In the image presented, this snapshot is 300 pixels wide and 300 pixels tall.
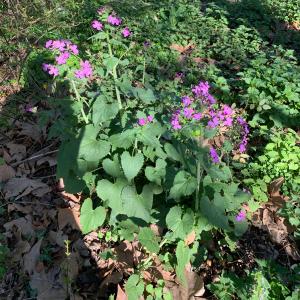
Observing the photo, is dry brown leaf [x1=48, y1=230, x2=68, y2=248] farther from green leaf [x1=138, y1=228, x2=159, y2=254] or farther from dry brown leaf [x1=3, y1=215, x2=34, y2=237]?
green leaf [x1=138, y1=228, x2=159, y2=254]

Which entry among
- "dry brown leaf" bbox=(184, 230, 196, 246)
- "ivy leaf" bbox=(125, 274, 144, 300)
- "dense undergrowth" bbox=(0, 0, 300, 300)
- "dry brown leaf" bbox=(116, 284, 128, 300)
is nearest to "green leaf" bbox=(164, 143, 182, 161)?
"dense undergrowth" bbox=(0, 0, 300, 300)

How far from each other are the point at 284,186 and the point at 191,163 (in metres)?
1.45

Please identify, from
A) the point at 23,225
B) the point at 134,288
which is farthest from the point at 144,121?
the point at 23,225

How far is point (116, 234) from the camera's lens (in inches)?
125

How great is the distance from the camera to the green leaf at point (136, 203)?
2600mm

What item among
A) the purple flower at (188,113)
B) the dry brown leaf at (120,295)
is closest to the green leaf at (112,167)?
the purple flower at (188,113)

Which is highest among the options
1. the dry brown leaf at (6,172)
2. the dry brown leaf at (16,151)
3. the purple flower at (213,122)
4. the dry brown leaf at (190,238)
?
the purple flower at (213,122)

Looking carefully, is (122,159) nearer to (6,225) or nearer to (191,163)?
(191,163)

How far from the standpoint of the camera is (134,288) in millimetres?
2668

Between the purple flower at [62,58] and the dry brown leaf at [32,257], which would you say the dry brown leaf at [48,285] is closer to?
the dry brown leaf at [32,257]

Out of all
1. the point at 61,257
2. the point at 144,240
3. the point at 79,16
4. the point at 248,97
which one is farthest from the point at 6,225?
the point at 79,16

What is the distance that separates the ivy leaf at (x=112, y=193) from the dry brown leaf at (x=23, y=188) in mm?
1195

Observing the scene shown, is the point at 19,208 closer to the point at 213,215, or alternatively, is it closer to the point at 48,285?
the point at 48,285

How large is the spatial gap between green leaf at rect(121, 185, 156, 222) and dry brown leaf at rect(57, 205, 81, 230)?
→ 0.90 metres
